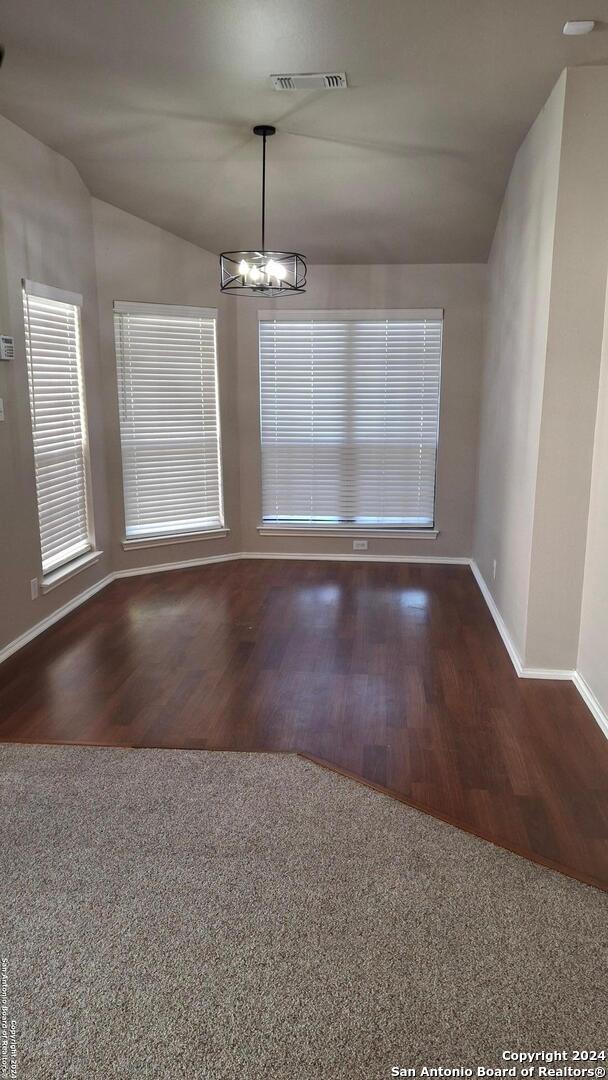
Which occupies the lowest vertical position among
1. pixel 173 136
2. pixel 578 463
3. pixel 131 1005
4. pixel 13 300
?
pixel 131 1005

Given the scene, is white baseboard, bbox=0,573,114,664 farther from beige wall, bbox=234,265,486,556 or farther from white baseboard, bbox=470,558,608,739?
white baseboard, bbox=470,558,608,739

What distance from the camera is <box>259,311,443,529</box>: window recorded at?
5898 millimetres

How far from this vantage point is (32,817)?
101 inches

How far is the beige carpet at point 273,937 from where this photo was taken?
5.51 ft

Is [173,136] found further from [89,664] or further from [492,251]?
[89,664]

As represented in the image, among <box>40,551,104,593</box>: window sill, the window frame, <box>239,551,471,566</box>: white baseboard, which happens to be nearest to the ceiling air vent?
the window frame

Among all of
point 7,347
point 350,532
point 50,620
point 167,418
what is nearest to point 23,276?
point 7,347

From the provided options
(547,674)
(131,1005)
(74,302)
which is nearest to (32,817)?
(131,1005)

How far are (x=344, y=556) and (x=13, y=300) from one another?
130 inches

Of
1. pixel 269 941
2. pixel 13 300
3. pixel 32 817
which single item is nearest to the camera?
pixel 269 941

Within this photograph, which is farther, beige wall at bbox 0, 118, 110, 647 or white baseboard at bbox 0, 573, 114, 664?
white baseboard at bbox 0, 573, 114, 664

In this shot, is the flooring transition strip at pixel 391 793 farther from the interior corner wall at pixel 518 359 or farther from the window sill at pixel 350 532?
the window sill at pixel 350 532

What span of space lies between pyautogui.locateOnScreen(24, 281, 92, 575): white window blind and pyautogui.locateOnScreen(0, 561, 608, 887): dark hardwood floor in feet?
1.77

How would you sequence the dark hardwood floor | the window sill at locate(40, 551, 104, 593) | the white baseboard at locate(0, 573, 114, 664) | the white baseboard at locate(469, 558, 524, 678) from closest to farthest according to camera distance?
the dark hardwood floor, the white baseboard at locate(469, 558, 524, 678), the white baseboard at locate(0, 573, 114, 664), the window sill at locate(40, 551, 104, 593)
